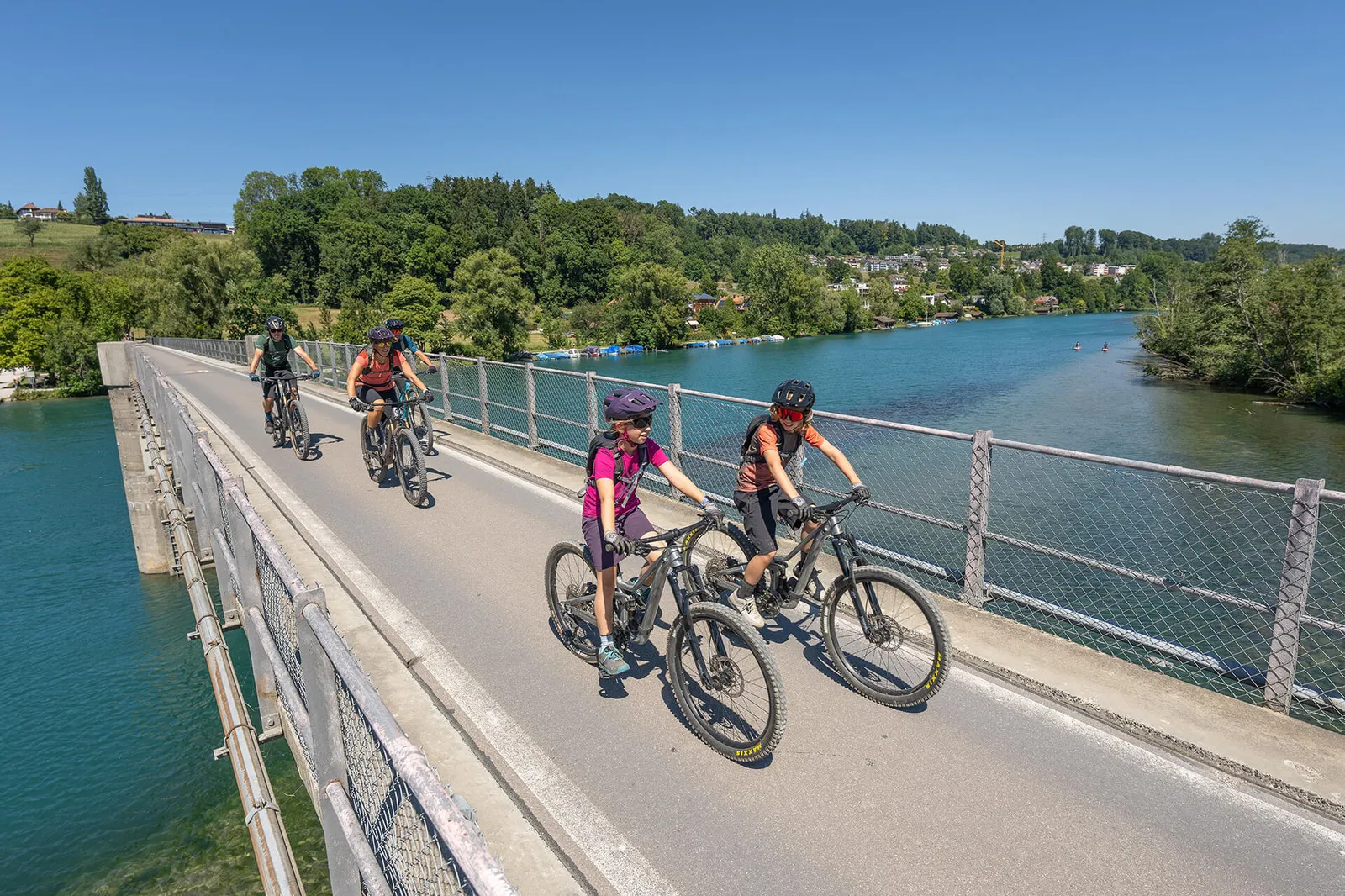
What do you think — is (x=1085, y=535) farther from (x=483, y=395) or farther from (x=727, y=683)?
(x=727, y=683)

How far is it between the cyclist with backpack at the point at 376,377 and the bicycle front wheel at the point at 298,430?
95.4 inches

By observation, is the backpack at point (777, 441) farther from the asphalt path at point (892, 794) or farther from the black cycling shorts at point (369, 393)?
the black cycling shorts at point (369, 393)

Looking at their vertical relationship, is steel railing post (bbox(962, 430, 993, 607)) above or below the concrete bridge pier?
above

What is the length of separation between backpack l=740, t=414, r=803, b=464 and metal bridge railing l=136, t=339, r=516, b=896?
9.45 ft

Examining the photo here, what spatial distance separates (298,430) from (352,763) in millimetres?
10044

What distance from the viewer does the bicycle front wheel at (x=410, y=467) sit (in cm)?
917

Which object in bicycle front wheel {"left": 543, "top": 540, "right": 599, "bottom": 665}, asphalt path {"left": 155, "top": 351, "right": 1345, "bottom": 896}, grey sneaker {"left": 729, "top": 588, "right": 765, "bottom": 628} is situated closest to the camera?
asphalt path {"left": 155, "top": 351, "right": 1345, "bottom": 896}

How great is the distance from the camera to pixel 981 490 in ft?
19.8

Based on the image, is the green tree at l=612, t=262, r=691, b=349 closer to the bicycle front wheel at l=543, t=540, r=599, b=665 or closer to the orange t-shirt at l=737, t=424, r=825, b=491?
the bicycle front wheel at l=543, t=540, r=599, b=665

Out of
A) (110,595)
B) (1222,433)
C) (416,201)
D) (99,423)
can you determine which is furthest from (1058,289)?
(110,595)

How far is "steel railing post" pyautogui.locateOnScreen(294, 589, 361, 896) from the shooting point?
283cm

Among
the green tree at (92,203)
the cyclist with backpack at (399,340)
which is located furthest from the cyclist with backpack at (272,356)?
the green tree at (92,203)

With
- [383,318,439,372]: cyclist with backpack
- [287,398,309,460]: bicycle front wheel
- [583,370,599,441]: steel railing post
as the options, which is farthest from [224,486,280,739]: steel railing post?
[287,398,309,460]: bicycle front wheel

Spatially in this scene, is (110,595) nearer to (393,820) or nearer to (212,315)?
(393,820)
